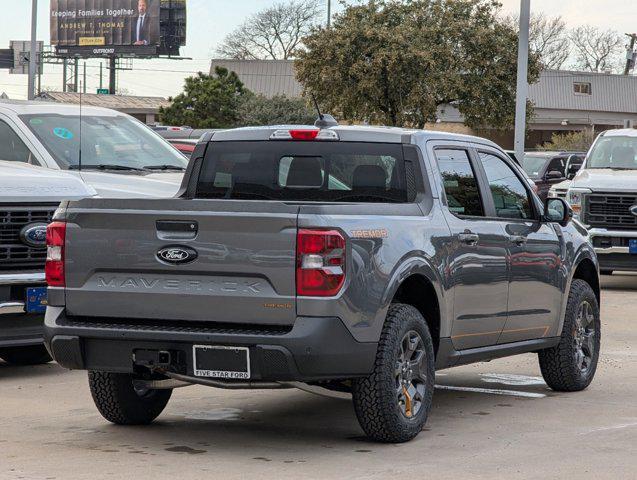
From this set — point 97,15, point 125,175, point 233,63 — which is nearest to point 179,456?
point 125,175

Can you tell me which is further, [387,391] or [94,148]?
[94,148]

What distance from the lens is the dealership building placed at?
8181cm

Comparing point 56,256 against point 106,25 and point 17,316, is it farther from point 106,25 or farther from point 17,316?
point 106,25

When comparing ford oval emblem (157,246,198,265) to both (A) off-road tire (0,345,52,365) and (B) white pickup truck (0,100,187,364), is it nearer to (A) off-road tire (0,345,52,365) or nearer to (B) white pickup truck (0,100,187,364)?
(B) white pickup truck (0,100,187,364)

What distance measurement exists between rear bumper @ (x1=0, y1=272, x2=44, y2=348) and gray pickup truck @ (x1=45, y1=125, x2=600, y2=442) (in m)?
1.96

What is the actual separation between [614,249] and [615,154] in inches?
83.9

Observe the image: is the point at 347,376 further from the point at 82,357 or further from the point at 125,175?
the point at 125,175

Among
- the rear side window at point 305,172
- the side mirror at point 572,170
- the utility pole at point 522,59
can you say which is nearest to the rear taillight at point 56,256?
the rear side window at point 305,172

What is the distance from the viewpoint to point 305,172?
8.75m

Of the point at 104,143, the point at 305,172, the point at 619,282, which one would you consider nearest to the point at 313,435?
the point at 305,172

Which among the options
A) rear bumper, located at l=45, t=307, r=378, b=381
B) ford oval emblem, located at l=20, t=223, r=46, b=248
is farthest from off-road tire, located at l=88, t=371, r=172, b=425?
ford oval emblem, located at l=20, t=223, r=46, b=248

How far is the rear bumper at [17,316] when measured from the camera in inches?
404

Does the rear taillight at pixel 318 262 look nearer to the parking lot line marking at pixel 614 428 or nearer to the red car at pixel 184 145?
the parking lot line marking at pixel 614 428

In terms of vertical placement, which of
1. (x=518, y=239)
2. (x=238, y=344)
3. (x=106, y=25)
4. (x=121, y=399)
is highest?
(x=106, y=25)
